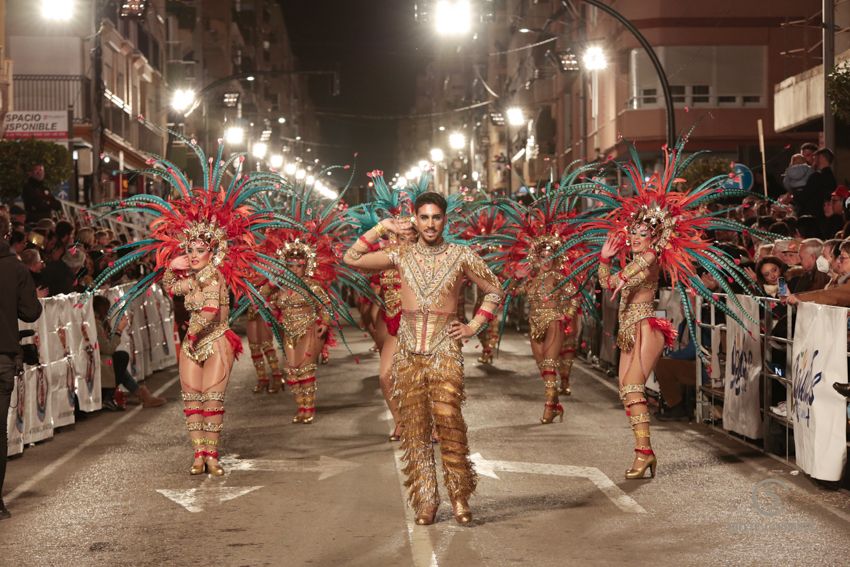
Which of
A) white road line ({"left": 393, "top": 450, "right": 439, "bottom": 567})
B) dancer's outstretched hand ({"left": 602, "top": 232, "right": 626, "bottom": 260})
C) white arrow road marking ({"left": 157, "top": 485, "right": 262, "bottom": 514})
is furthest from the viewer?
dancer's outstretched hand ({"left": 602, "top": 232, "right": 626, "bottom": 260})

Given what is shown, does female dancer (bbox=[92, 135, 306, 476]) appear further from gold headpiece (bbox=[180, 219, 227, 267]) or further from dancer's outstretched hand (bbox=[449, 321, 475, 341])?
dancer's outstretched hand (bbox=[449, 321, 475, 341])

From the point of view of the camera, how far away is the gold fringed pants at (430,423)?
930 cm

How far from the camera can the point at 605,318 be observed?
71.1 ft

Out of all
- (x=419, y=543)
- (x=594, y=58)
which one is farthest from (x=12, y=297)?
(x=594, y=58)

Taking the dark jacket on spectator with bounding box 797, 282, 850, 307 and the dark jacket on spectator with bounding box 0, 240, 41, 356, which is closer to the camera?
the dark jacket on spectator with bounding box 0, 240, 41, 356

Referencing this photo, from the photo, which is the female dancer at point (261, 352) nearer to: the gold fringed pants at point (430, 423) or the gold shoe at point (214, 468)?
the gold shoe at point (214, 468)

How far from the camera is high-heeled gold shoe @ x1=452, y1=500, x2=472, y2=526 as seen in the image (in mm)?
9211

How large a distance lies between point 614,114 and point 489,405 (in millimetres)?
27995

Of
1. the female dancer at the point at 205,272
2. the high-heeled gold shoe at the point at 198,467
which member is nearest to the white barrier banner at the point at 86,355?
the female dancer at the point at 205,272

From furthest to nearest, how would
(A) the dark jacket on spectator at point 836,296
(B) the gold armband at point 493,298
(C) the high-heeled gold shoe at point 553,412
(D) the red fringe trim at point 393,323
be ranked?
(C) the high-heeled gold shoe at point 553,412 < (D) the red fringe trim at point 393,323 < (A) the dark jacket on spectator at point 836,296 < (B) the gold armband at point 493,298

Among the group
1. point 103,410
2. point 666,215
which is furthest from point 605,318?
point 666,215

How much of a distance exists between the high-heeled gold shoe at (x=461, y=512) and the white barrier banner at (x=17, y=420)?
5.16m

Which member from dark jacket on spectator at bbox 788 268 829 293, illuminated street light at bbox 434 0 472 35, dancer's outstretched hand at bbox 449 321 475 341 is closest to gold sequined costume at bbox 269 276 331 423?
dark jacket on spectator at bbox 788 268 829 293

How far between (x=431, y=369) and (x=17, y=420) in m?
5.22
